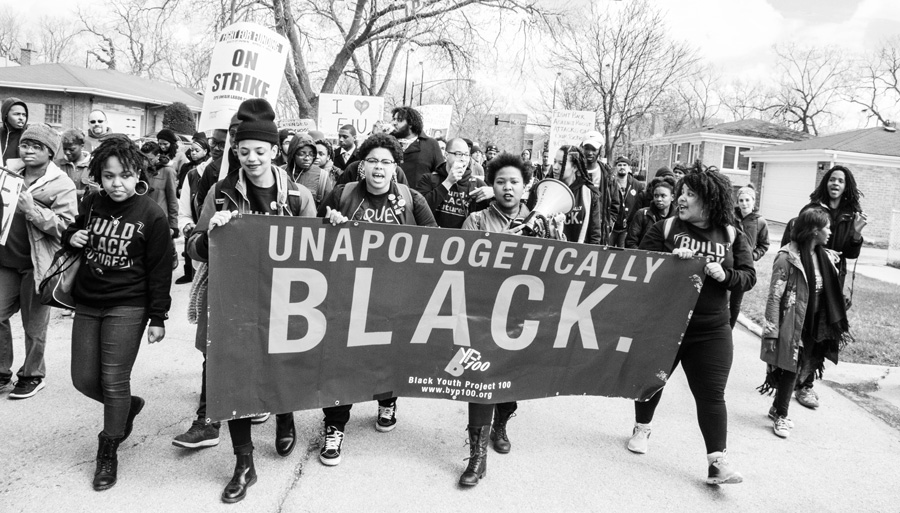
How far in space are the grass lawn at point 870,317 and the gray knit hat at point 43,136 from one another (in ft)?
24.2

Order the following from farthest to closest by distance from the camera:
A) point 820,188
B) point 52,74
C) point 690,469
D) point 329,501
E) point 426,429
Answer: point 52,74
point 820,188
point 426,429
point 690,469
point 329,501

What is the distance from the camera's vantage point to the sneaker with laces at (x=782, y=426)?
4801mm

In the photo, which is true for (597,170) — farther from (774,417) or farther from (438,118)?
(438,118)

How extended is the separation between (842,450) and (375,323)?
331 centimetres

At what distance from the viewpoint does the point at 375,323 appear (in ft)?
12.3

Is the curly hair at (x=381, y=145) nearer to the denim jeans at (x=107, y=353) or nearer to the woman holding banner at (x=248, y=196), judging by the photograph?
the woman holding banner at (x=248, y=196)

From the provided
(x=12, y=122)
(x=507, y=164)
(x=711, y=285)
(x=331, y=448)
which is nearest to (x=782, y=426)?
(x=711, y=285)

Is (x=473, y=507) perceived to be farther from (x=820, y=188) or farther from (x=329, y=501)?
(x=820, y=188)

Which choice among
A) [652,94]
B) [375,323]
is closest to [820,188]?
[375,323]

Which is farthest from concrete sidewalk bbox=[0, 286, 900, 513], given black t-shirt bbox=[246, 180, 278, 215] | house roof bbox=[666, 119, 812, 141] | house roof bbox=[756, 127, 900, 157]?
house roof bbox=[666, 119, 812, 141]

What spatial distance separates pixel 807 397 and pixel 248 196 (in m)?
4.62

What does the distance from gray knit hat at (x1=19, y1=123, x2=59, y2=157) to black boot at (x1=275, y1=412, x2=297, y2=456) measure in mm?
2455

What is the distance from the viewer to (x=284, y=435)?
4031mm

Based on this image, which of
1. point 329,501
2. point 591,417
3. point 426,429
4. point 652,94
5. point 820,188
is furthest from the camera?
point 652,94
